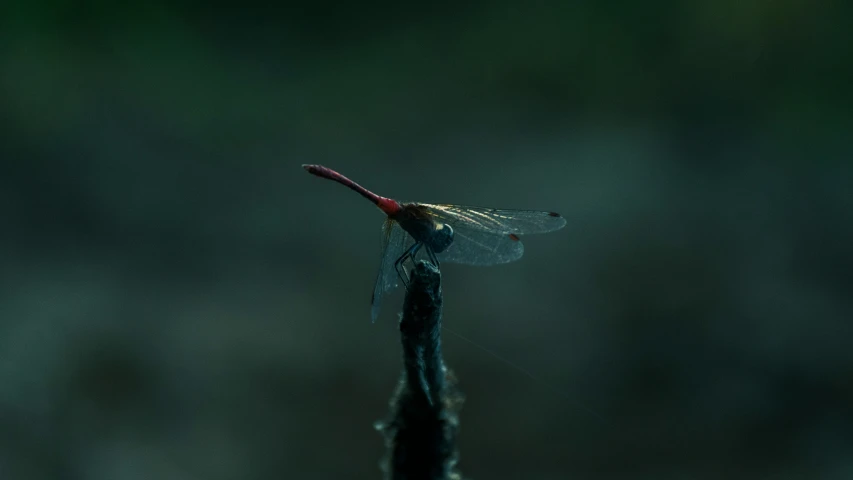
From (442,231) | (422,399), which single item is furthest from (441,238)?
(422,399)

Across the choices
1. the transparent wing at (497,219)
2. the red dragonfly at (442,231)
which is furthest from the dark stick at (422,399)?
the transparent wing at (497,219)

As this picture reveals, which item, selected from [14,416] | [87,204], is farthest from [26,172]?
[14,416]

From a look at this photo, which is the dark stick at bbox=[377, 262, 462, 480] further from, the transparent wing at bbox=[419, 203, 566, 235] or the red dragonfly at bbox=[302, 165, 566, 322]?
the transparent wing at bbox=[419, 203, 566, 235]

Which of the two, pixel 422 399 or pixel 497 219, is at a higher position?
pixel 497 219

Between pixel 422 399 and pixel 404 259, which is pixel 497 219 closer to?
pixel 404 259

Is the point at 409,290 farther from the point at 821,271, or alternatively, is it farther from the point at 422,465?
the point at 821,271

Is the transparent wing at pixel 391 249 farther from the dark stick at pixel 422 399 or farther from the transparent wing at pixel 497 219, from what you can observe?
the dark stick at pixel 422 399
